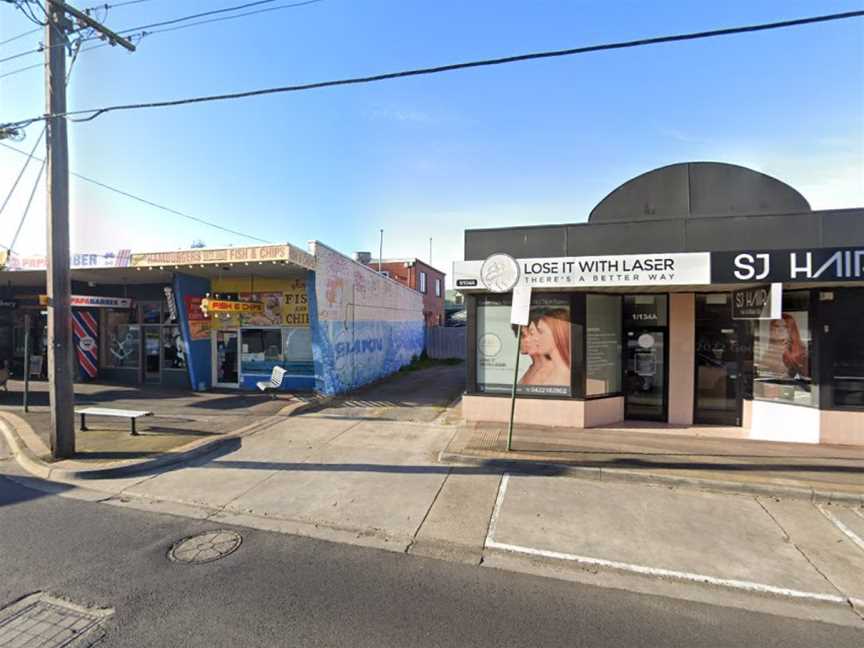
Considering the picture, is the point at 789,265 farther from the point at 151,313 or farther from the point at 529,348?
the point at 151,313

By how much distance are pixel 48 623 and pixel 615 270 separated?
8.08 meters

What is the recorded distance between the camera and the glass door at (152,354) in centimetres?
1395

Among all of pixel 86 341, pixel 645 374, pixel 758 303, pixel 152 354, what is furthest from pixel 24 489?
pixel 758 303

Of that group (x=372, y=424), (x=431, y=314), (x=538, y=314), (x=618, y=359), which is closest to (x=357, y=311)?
(x=372, y=424)

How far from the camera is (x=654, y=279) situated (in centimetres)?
720

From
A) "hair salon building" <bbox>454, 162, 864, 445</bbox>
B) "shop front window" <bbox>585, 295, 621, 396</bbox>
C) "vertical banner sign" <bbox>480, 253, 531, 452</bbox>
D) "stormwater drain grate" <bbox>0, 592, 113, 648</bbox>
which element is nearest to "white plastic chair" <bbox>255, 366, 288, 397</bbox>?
"hair salon building" <bbox>454, 162, 864, 445</bbox>

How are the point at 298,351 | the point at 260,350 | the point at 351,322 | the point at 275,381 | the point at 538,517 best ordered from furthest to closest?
the point at 351,322, the point at 260,350, the point at 298,351, the point at 275,381, the point at 538,517

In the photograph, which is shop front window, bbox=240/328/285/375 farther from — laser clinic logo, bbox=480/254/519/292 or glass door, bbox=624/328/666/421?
glass door, bbox=624/328/666/421

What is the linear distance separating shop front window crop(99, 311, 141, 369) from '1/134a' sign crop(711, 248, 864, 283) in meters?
16.4

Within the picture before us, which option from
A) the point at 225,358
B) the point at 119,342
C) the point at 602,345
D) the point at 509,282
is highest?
the point at 509,282

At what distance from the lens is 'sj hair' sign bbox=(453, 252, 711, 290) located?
7074mm

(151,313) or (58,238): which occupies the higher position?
(58,238)

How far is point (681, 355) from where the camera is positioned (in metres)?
8.55

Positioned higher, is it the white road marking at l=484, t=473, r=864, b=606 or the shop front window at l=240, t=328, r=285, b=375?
the shop front window at l=240, t=328, r=285, b=375
